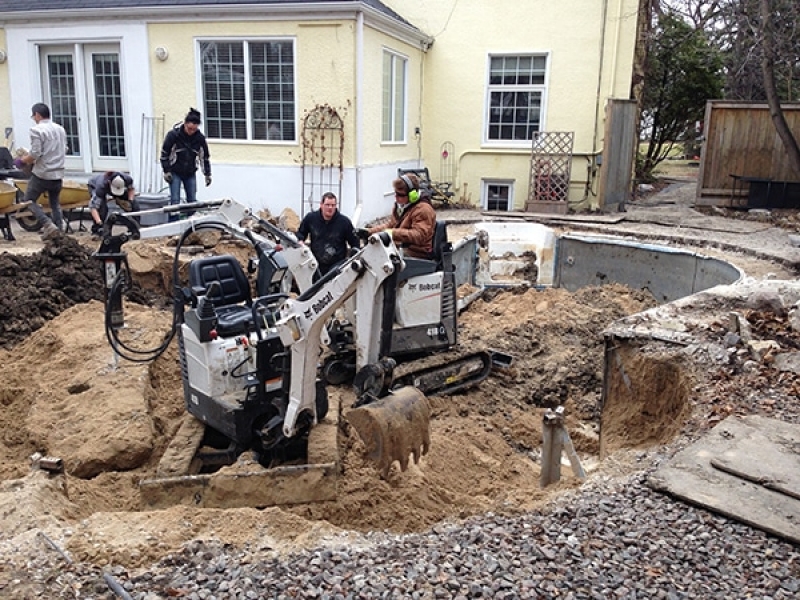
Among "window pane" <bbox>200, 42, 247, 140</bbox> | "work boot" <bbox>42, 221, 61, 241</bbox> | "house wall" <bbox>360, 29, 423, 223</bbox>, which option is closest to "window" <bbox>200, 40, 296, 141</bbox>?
"window pane" <bbox>200, 42, 247, 140</bbox>

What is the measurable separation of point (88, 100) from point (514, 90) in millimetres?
8523

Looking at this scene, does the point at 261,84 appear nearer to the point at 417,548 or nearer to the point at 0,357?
the point at 0,357

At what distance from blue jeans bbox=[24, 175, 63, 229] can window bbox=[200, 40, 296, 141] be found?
324 cm

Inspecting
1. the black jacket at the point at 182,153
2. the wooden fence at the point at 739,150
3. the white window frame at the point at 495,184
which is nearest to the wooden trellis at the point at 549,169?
the white window frame at the point at 495,184

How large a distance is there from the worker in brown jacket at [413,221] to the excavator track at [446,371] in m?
0.96

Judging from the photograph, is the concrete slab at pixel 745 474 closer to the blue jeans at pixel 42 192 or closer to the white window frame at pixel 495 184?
the blue jeans at pixel 42 192

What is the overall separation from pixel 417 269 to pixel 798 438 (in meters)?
3.19

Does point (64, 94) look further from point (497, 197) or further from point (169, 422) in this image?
point (169, 422)

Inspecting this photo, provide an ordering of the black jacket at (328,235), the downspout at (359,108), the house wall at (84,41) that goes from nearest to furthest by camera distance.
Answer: the black jacket at (328,235), the downspout at (359,108), the house wall at (84,41)

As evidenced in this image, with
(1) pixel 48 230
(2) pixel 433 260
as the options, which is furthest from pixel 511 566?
(1) pixel 48 230

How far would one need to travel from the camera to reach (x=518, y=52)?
1533 centimetres

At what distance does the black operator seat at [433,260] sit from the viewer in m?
6.35

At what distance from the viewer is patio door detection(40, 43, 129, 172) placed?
13234 millimetres

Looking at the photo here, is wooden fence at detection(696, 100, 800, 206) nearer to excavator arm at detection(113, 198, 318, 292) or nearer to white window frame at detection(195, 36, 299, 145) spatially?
white window frame at detection(195, 36, 299, 145)
